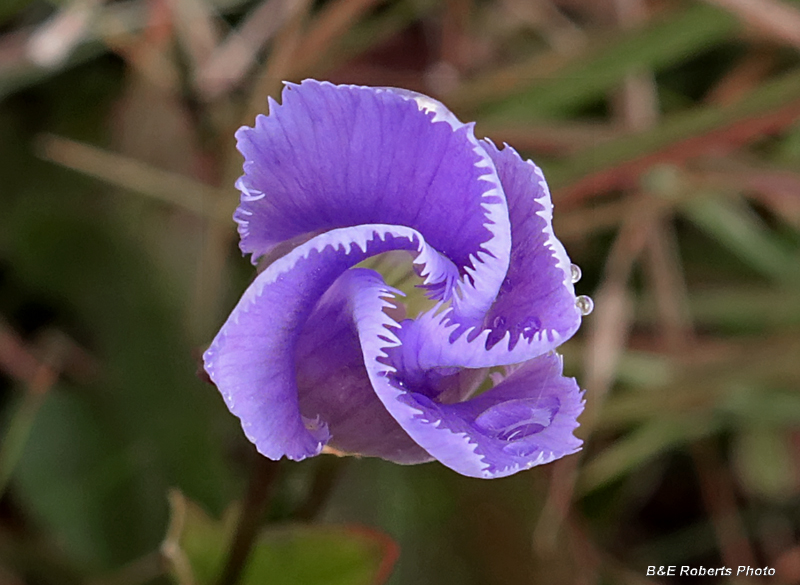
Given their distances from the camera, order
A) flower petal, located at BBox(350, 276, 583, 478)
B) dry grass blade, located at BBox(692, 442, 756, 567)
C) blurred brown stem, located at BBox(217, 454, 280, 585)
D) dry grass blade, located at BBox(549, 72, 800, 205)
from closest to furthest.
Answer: flower petal, located at BBox(350, 276, 583, 478), blurred brown stem, located at BBox(217, 454, 280, 585), dry grass blade, located at BBox(549, 72, 800, 205), dry grass blade, located at BBox(692, 442, 756, 567)

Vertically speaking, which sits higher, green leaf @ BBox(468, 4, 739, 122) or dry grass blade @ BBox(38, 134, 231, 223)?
green leaf @ BBox(468, 4, 739, 122)

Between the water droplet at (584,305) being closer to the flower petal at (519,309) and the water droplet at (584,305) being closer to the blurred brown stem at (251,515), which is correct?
the flower petal at (519,309)

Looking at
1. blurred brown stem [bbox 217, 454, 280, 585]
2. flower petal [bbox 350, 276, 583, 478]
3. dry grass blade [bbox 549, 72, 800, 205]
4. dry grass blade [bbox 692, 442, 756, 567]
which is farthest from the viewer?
dry grass blade [bbox 692, 442, 756, 567]

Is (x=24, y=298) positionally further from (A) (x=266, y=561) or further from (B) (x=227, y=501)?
(A) (x=266, y=561)

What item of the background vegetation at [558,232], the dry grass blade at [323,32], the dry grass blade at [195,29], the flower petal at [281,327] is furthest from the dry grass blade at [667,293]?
the flower petal at [281,327]

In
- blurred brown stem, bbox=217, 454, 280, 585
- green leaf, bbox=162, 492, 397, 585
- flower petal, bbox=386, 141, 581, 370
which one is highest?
flower petal, bbox=386, 141, 581, 370

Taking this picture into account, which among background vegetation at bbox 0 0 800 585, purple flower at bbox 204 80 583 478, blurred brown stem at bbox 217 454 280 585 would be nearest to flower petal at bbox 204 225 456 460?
purple flower at bbox 204 80 583 478

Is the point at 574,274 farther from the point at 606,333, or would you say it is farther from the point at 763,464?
the point at 763,464

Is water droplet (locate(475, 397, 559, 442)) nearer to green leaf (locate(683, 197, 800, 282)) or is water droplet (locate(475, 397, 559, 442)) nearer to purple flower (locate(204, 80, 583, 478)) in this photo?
purple flower (locate(204, 80, 583, 478))
